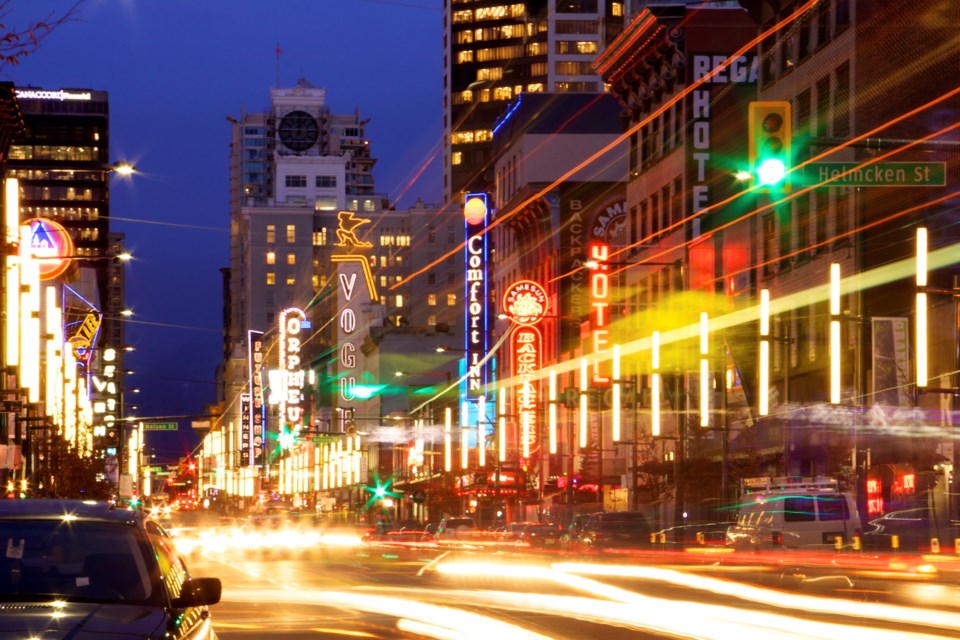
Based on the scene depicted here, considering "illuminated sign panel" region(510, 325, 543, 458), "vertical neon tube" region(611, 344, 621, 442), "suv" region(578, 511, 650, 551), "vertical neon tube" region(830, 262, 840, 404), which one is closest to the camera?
"vertical neon tube" region(830, 262, 840, 404)

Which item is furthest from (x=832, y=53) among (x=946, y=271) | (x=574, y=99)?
(x=574, y=99)

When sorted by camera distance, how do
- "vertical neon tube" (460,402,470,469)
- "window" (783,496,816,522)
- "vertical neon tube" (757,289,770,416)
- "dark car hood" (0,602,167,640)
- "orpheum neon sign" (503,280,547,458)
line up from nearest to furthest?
"dark car hood" (0,602,167,640) < "window" (783,496,816,522) < "vertical neon tube" (757,289,770,416) < "orpheum neon sign" (503,280,547,458) < "vertical neon tube" (460,402,470,469)

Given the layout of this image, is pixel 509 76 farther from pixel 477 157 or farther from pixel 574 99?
pixel 574 99

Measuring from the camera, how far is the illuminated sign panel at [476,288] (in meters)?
97.1

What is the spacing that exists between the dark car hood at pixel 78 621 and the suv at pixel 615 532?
132 feet

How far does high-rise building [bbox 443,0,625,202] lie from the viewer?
178 m

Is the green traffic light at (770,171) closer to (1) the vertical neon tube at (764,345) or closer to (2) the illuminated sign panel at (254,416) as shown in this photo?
(1) the vertical neon tube at (764,345)

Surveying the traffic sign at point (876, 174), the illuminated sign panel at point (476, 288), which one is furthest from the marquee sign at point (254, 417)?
the traffic sign at point (876, 174)

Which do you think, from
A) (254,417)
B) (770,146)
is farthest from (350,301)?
(770,146)

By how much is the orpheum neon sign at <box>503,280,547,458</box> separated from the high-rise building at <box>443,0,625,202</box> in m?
85.8

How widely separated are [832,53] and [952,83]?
402cm

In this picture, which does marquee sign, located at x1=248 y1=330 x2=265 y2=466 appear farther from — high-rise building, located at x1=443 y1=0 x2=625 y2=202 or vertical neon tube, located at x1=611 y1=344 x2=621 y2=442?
vertical neon tube, located at x1=611 y1=344 x2=621 y2=442

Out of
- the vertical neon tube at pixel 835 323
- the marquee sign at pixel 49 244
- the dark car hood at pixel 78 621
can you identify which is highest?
the marquee sign at pixel 49 244

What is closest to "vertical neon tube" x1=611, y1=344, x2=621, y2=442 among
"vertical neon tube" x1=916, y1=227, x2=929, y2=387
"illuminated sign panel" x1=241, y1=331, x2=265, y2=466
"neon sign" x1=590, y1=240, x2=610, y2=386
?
"neon sign" x1=590, y1=240, x2=610, y2=386
